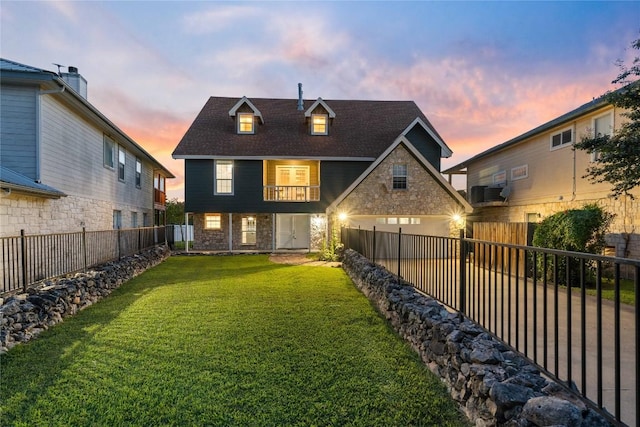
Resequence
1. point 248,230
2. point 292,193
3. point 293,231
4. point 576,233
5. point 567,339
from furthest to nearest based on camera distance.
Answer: point 293,231 < point 248,230 < point 292,193 < point 576,233 < point 567,339

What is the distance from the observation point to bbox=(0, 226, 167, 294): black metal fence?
673cm

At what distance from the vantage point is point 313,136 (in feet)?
67.5

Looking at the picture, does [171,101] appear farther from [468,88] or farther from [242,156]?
[468,88]

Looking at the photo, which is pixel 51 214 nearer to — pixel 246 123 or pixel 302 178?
pixel 246 123

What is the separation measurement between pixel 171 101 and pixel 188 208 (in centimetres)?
870

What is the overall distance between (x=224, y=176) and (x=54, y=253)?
11324 millimetres

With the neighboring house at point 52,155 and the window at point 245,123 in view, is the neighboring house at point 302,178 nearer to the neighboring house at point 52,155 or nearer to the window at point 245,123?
the window at point 245,123

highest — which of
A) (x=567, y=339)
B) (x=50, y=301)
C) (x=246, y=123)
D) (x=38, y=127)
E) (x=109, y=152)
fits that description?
(x=246, y=123)

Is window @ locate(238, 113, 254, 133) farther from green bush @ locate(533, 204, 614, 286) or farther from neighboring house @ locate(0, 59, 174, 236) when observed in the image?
green bush @ locate(533, 204, 614, 286)

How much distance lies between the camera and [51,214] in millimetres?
10266

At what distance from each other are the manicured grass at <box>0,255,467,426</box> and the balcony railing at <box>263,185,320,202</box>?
11932 millimetres

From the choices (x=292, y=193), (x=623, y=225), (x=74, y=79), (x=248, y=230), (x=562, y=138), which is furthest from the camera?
(x=248, y=230)

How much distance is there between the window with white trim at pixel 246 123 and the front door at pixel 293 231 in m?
5.71

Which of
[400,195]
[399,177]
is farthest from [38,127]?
[400,195]
